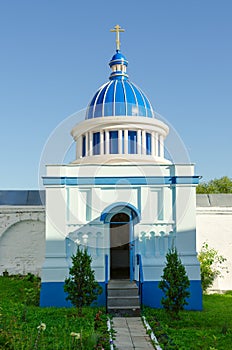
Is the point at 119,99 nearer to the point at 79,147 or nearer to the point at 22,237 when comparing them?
the point at 79,147

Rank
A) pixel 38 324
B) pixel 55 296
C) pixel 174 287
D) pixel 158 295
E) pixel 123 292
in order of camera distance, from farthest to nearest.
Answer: pixel 158 295, pixel 55 296, pixel 123 292, pixel 174 287, pixel 38 324

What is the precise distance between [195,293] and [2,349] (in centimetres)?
684

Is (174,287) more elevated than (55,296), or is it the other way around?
(174,287)

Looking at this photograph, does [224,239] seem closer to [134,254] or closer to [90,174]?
[134,254]

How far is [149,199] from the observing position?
1306 cm

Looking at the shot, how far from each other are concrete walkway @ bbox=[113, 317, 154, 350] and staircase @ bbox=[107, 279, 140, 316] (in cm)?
39

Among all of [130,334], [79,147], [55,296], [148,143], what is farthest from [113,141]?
[130,334]

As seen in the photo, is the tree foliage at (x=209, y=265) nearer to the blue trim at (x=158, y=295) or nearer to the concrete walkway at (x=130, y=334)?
the blue trim at (x=158, y=295)

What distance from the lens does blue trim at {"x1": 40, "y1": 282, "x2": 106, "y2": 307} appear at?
12297mm

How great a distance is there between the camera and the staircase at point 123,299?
11133mm

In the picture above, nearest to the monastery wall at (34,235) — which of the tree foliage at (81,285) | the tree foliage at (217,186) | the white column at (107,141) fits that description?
the white column at (107,141)

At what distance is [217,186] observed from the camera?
32.2 metres

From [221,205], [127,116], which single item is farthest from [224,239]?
[127,116]

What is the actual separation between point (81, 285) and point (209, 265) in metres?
5.98
